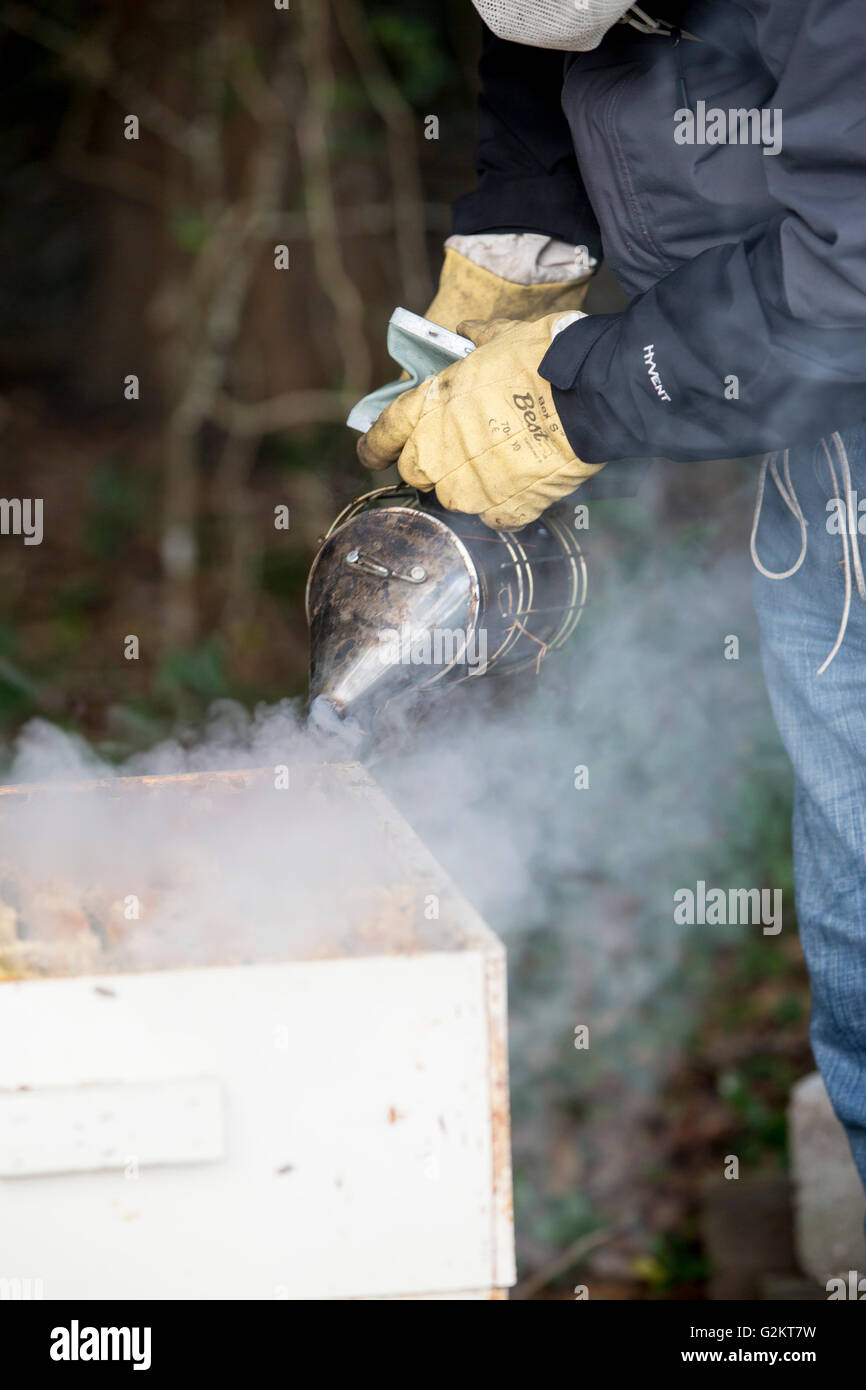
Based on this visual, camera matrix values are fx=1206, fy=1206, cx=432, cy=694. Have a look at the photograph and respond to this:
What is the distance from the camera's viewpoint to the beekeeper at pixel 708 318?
1.13 meters

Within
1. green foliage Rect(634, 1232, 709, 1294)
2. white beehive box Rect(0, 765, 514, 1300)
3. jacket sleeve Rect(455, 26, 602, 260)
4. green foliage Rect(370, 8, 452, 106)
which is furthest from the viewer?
green foliage Rect(370, 8, 452, 106)

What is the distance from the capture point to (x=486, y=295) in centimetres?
165

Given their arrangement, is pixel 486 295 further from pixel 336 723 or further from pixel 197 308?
pixel 197 308

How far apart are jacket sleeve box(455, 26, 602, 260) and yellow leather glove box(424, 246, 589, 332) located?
0.18ft

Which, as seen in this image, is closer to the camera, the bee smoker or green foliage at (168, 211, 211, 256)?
the bee smoker

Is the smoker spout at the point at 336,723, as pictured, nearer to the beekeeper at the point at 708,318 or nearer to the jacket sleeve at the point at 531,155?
the beekeeper at the point at 708,318

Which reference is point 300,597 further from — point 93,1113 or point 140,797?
point 93,1113

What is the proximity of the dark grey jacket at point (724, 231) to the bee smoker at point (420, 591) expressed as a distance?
0.63ft

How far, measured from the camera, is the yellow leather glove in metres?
1.64

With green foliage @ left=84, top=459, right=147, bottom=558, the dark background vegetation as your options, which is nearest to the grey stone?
the dark background vegetation

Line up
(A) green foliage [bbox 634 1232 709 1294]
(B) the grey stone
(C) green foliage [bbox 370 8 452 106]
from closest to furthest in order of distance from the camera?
(B) the grey stone, (A) green foliage [bbox 634 1232 709 1294], (C) green foliage [bbox 370 8 452 106]

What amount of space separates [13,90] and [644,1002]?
3.70 meters

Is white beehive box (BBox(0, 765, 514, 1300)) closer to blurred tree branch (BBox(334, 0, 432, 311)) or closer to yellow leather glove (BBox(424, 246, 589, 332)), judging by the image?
yellow leather glove (BBox(424, 246, 589, 332))

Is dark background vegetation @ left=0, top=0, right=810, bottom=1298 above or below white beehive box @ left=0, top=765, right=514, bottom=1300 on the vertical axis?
above
